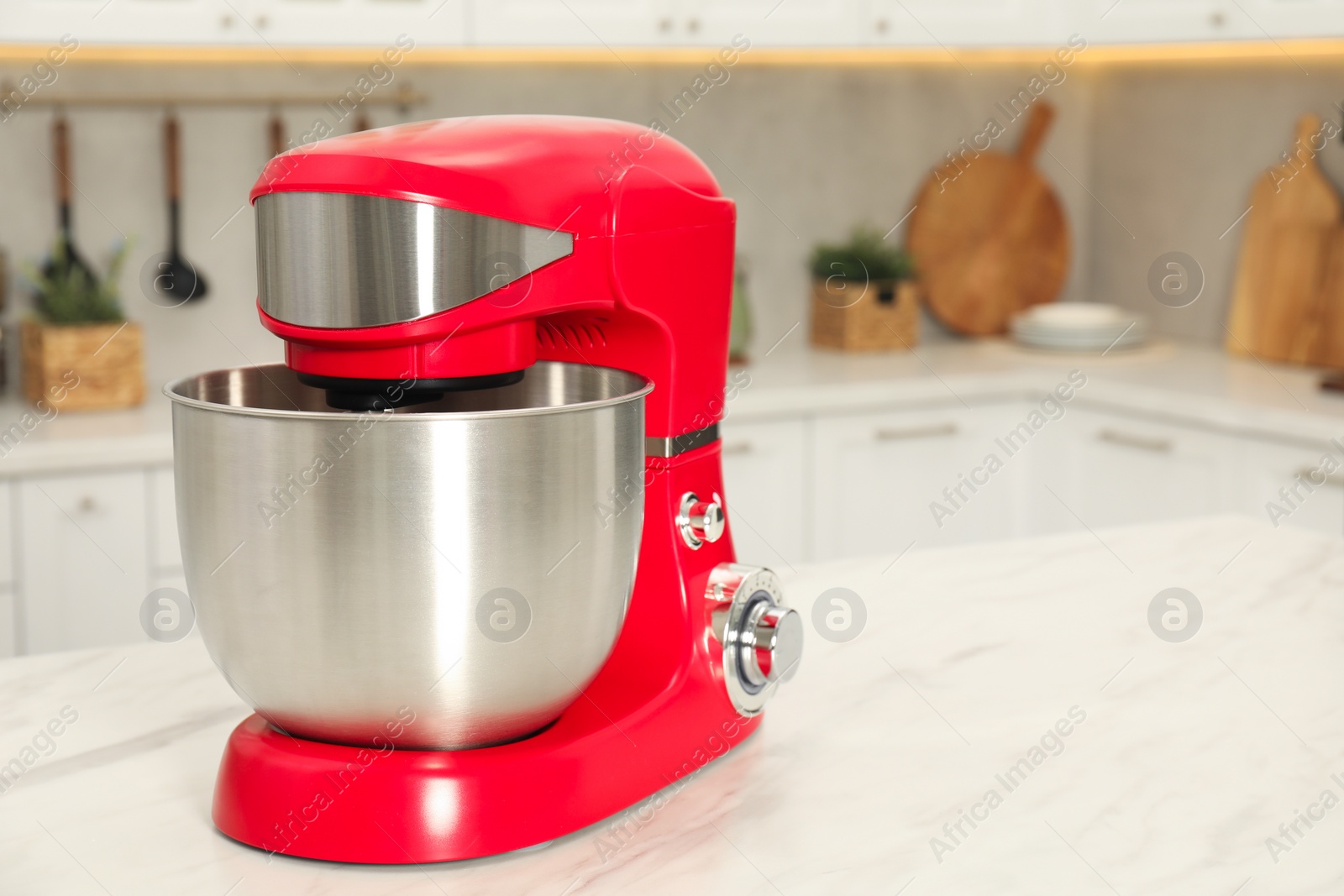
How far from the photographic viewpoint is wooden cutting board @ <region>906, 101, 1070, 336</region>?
3.11m

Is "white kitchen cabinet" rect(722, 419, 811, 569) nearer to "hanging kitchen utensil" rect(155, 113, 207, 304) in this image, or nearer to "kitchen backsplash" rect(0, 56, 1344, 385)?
"kitchen backsplash" rect(0, 56, 1344, 385)

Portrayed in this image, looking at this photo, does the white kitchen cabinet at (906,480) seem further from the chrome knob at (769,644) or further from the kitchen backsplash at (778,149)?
the chrome knob at (769,644)

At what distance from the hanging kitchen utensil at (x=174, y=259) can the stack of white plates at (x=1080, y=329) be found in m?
1.70

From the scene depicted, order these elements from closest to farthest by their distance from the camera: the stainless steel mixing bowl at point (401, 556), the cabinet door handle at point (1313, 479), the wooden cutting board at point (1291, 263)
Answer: the stainless steel mixing bowl at point (401, 556)
the cabinet door handle at point (1313, 479)
the wooden cutting board at point (1291, 263)

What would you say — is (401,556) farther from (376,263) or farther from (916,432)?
(916,432)

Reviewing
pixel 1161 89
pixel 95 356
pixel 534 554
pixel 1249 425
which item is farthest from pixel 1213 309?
pixel 534 554

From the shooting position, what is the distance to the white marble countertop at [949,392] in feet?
6.77

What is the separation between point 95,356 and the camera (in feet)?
7.30

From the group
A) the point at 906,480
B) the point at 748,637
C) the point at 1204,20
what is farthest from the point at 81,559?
the point at 1204,20

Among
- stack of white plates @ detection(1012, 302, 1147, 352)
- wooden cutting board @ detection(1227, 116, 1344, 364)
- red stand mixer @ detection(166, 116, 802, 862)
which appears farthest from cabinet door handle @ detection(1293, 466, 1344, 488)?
red stand mixer @ detection(166, 116, 802, 862)

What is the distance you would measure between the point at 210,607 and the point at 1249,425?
2007 millimetres

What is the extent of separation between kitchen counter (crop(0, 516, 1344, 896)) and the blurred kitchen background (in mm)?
1221

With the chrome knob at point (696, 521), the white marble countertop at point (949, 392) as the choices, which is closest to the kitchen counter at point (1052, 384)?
the white marble countertop at point (949, 392)

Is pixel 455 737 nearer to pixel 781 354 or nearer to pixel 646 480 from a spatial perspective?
pixel 646 480
